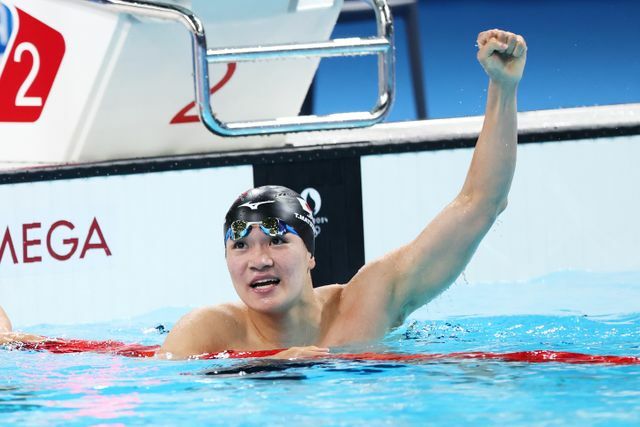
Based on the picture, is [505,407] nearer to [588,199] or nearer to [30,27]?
[588,199]

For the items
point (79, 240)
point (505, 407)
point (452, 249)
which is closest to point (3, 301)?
point (79, 240)

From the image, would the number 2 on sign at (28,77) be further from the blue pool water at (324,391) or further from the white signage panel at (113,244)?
the blue pool water at (324,391)

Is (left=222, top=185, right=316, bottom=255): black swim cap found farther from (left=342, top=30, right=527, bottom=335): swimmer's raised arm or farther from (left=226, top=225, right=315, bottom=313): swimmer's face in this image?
(left=342, top=30, right=527, bottom=335): swimmer's raised arm

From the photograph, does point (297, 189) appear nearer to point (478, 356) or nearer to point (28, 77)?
point (28, 77)

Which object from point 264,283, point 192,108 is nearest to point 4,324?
point 264,283

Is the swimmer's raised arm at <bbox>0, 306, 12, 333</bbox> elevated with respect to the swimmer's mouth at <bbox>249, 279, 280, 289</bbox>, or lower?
lower

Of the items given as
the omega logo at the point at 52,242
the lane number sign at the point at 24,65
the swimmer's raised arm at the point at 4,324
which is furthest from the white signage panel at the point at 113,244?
the swimmer's raised arm at the point at 4,324

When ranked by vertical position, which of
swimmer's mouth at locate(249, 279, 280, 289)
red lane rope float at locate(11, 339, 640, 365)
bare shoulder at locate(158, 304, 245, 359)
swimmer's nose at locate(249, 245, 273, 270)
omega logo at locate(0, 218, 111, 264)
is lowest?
red lane rope float at locate(11, 339, 640, 365)

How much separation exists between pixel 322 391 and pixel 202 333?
1.70 ft

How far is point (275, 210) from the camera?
344 centimetres

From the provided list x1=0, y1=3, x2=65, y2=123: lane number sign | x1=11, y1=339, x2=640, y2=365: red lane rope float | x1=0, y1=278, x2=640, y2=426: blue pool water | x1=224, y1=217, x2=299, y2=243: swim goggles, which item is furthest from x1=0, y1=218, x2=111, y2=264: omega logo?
x1=224, y1=217, x2=299, y2=243: swim goggles

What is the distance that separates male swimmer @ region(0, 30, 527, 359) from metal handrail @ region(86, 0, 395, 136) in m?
0.97

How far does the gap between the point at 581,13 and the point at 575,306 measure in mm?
2476

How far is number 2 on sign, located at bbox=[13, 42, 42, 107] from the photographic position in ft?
16.9
